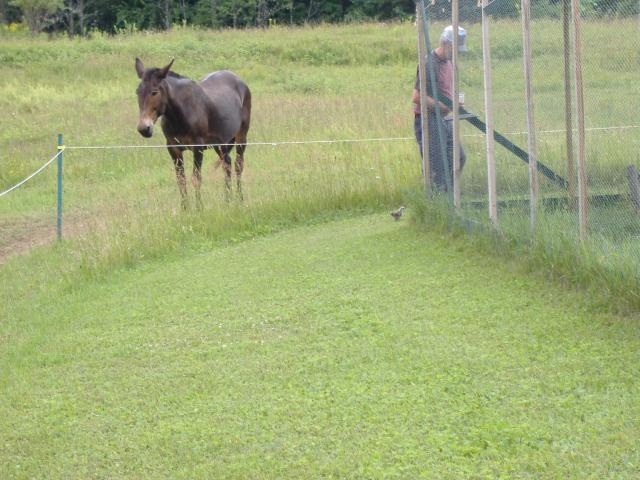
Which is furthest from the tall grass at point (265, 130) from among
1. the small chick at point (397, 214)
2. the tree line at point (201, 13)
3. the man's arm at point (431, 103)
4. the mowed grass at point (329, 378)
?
the tree line at point (201, 13)

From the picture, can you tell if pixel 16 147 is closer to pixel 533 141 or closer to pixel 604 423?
pixel 533 141

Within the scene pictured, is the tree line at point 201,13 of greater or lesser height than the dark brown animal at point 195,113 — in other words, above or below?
above

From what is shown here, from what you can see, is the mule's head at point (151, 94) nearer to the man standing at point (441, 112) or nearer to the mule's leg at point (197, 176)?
the mule's leg at point (197, 176)

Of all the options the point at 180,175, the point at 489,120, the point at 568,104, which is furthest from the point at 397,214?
the point at 568,104

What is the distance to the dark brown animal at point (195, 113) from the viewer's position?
13.7 meters

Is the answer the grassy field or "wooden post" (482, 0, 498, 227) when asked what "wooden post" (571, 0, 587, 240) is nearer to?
the grassy field

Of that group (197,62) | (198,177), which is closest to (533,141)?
(198,177)

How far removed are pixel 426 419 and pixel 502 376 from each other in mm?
738

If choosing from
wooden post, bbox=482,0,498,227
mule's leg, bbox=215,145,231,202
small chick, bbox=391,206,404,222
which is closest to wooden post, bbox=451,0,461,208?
wooden post, bbox=482,0,498,227

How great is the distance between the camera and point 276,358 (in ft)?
23.7

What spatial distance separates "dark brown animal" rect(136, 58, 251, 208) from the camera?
1367 cm

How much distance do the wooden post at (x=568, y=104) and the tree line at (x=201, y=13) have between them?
156ft

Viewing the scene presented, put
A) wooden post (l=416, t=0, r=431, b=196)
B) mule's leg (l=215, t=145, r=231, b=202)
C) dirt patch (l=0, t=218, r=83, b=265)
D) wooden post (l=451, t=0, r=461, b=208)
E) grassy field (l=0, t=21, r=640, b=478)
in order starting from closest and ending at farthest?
grassy field (l=0, t=21, r=640, b=478) < wooden post (l=451, t=0, r=461, b=208) < wooden post (l=416, t=0, r=431, b=196) < dirt patch (l=0, t=218, r=83, b=265) < mule's leg (l=215, t=145, r=231, b=202)

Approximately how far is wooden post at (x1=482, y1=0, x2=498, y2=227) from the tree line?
46.3 m
